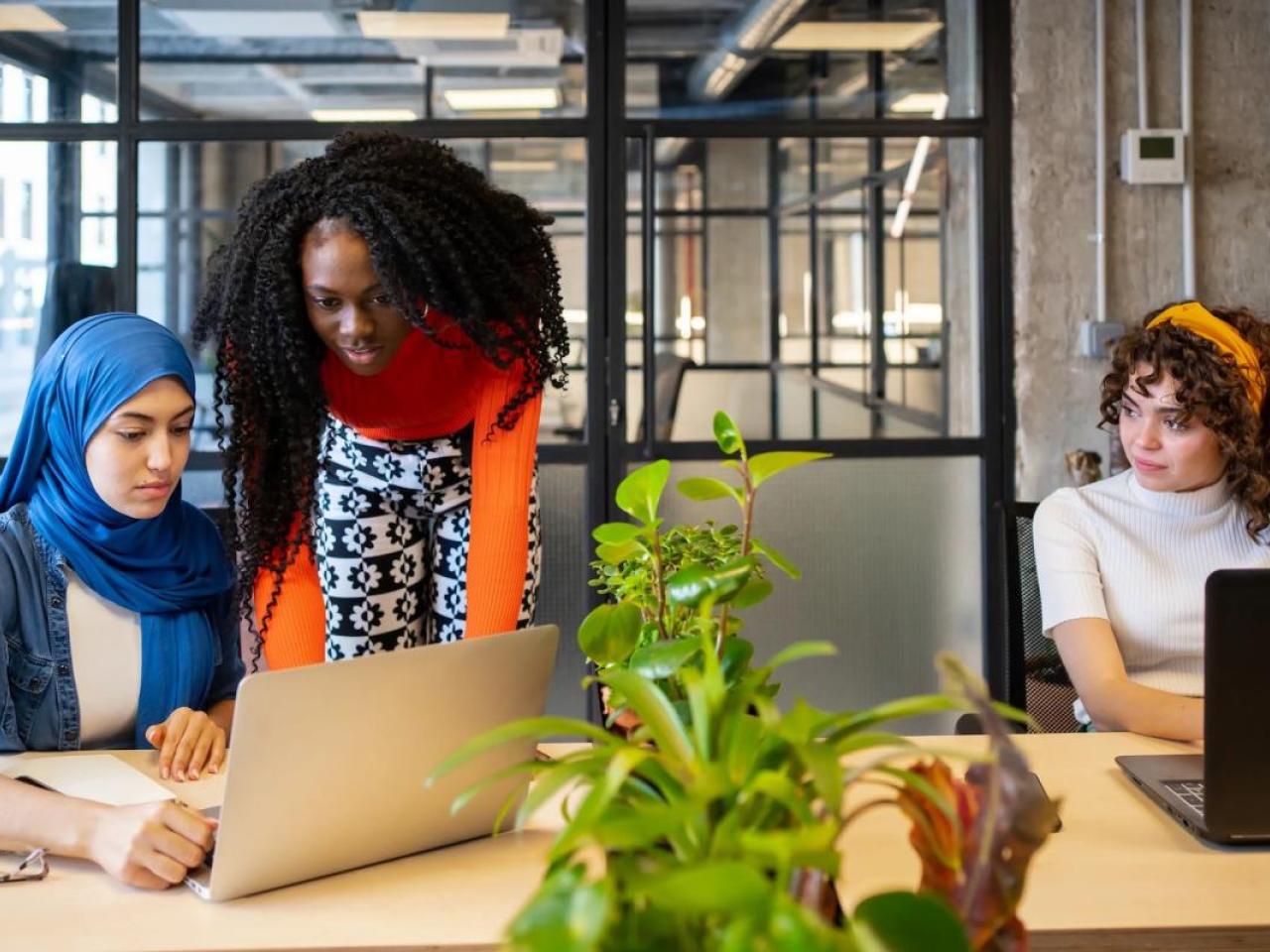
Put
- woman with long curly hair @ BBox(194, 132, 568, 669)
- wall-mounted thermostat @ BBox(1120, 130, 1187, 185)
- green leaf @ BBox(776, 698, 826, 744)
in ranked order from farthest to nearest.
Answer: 1. wall-mounted thermostat @ BBox(1120, 130, 1187, 185)
2. woman with long curly hair @ BBox(194, 132, 568, 669)
3. green leaf @ BBox(776, 698, 826, 744)

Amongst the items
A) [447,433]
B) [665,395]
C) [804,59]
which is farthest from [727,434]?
[804,59]

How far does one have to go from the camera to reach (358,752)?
45.7 inches

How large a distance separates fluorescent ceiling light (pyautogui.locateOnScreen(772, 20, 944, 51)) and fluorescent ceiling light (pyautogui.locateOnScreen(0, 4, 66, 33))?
6.06ft

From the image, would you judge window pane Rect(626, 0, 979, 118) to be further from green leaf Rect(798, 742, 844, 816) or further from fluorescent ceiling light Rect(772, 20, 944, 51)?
green leaf Rect(798, 742, 844, 816)

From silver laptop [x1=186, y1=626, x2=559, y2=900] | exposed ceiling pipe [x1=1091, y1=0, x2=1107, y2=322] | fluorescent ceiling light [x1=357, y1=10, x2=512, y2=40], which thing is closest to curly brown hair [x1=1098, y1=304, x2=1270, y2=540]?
silver laptop [x1=186, y1=626, x2=559, y2=900]

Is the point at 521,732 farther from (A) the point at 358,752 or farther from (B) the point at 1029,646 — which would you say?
(B) the point at 1029,646

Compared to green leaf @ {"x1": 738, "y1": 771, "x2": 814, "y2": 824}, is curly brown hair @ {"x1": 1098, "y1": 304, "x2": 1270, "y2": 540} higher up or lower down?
higher up

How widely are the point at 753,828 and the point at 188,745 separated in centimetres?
105

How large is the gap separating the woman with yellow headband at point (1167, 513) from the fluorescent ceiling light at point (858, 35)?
1.82 m

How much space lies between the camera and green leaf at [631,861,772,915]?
531 millimetres

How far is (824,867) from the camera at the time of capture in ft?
2.04

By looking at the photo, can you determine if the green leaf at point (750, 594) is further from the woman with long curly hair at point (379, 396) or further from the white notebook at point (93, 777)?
the woman with long curly hair at point (379, 396)

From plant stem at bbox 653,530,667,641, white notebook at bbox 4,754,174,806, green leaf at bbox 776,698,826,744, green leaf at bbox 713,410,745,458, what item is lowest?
white notebook at bbox 4,754,174,806

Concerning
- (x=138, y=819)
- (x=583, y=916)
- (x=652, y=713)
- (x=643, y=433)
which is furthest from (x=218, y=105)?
(x=583, y=916)
